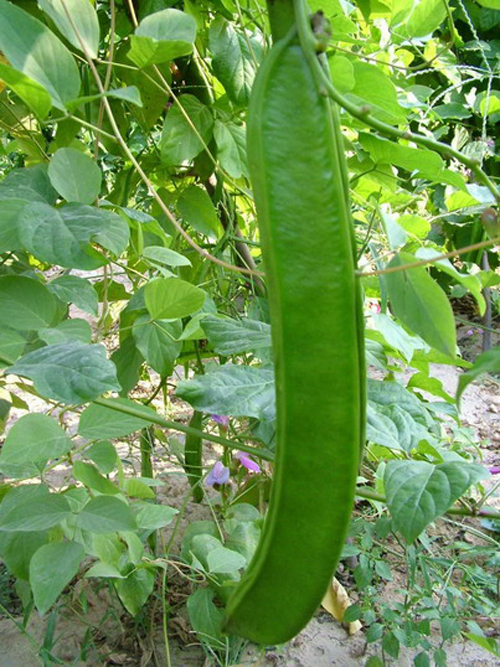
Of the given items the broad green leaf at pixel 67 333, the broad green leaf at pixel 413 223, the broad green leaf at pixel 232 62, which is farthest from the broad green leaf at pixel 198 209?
the broad green leaf at pixel 67 333

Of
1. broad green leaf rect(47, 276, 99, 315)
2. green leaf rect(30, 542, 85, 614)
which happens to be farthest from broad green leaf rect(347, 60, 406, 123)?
green leaf rect(30, 542, 85, 614)

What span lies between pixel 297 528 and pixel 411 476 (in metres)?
0.25

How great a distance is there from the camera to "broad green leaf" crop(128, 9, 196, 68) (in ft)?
2.49

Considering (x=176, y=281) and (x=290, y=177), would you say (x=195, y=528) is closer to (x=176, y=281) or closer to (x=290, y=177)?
(x=176, y=281)

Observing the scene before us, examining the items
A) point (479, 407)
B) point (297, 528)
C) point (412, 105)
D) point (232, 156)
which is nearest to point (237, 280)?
point (232, 156)

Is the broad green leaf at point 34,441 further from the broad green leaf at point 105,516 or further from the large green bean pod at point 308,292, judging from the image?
the large green bean pod at point 308,292

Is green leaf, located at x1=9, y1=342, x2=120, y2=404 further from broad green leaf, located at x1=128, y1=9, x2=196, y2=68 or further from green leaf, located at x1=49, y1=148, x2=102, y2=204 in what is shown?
broad green leaf, located at x1=128, y1=9, x2=196, y2=68

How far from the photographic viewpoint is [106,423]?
31.8 inches

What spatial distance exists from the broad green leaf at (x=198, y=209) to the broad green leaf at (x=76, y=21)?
48cm

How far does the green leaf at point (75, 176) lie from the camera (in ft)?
2.45

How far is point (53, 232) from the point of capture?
67 centimetres

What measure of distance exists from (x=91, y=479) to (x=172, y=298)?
0.27 m

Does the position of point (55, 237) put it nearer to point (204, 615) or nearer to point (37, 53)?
point (37, 53)

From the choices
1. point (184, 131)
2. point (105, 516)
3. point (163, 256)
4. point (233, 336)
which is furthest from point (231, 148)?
point (105, 516)
